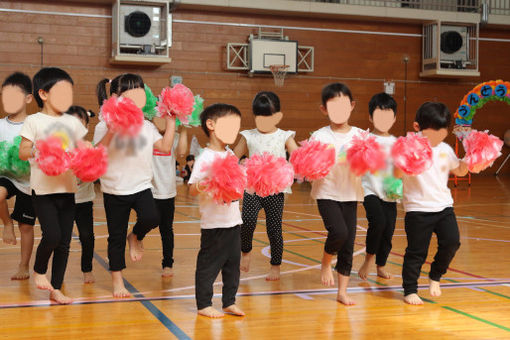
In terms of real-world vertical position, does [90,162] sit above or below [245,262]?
above

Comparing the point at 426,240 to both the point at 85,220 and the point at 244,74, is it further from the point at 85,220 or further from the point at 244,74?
the point at 244,74

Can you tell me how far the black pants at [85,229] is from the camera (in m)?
4.43

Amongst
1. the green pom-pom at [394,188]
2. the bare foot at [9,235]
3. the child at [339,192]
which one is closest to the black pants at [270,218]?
the child at [339,192]

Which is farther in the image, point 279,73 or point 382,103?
point 279,73

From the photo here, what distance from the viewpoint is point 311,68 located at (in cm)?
1616

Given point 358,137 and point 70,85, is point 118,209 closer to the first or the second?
point 70,85

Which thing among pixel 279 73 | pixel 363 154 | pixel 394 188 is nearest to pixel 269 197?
pixel 394 188

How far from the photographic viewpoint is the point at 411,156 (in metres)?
3.57

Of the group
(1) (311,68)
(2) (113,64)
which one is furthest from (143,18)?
(1) (311,68)

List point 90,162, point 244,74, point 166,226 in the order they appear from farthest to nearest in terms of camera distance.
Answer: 1. point 244,74
2. point 166,226
3. point 90,162

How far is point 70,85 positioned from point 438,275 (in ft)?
8.45

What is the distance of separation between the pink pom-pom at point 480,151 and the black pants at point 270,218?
1.50 m

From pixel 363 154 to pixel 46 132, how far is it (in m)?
1.81

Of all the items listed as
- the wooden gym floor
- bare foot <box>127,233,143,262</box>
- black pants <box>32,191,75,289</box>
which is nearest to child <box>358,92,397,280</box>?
the wooden gym floor
